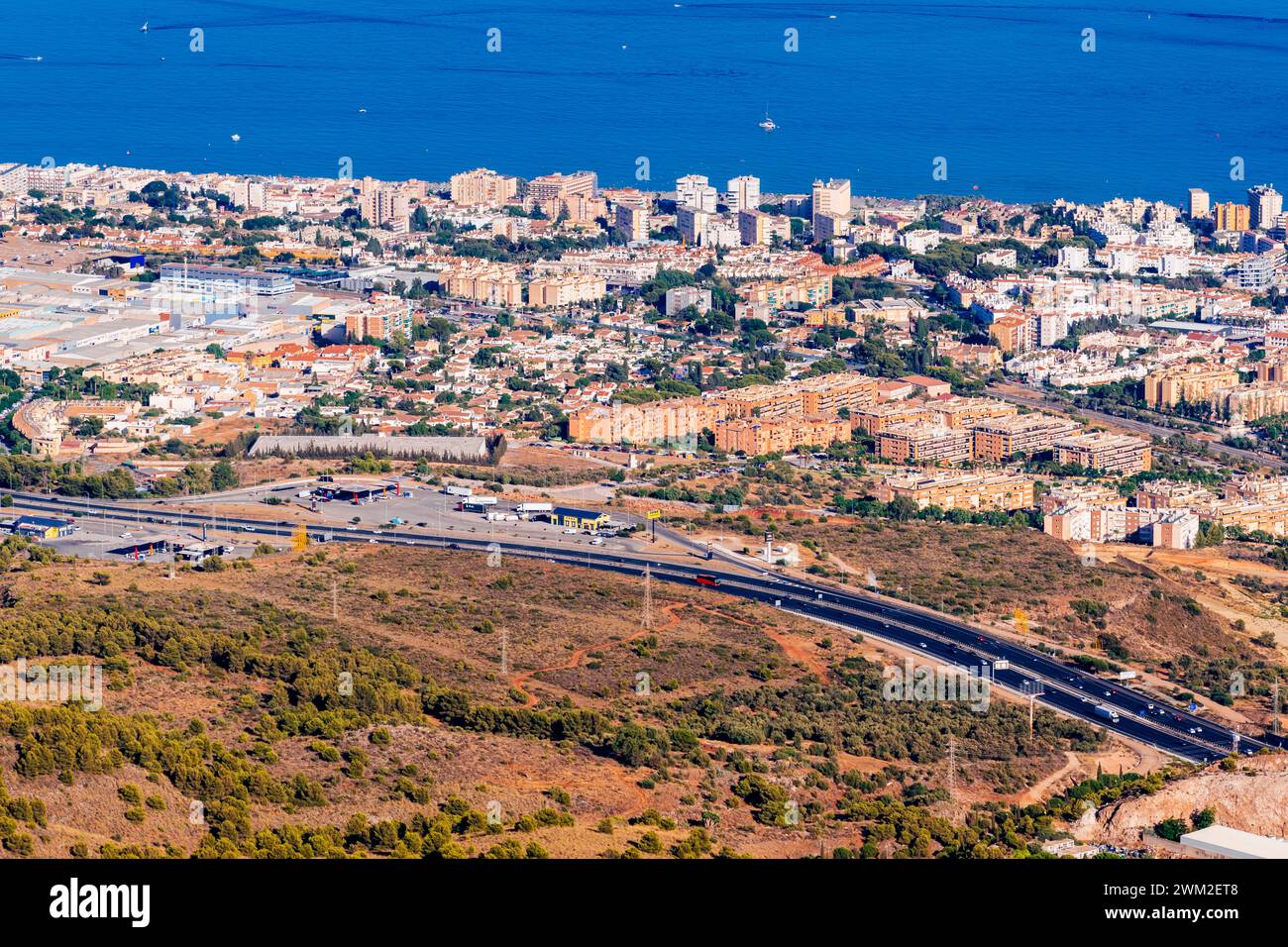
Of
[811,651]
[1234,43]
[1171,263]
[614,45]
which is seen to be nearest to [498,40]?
[614,45]

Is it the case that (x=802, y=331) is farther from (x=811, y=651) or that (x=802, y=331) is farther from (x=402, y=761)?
(x=402, y=761)

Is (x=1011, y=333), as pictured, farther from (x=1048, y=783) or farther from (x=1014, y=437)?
(x=1048, y=783)

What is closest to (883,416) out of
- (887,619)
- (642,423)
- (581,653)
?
(642,423)

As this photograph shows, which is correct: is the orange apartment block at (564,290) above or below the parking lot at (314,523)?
above

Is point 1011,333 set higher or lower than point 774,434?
higher

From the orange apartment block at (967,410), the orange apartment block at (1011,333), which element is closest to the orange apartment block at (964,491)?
the orange apartment block at (967,410)

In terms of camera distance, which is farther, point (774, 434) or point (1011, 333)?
point (1011, 333)

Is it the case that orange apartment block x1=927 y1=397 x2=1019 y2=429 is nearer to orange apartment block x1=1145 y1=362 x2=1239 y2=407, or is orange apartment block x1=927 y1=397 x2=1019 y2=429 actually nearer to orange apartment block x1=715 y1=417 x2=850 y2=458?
orange apartment block x1=715 y1=417 x2=850 y2=458

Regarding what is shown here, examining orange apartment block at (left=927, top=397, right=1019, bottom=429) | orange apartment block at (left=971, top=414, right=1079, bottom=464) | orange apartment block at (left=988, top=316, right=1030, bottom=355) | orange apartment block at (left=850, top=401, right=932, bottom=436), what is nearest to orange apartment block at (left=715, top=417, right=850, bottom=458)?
orange apartment block at (left=850, top=401, right=932, bottom=436)

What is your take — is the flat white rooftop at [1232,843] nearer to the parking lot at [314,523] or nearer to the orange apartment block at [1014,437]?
the parking lot at [314,523]
